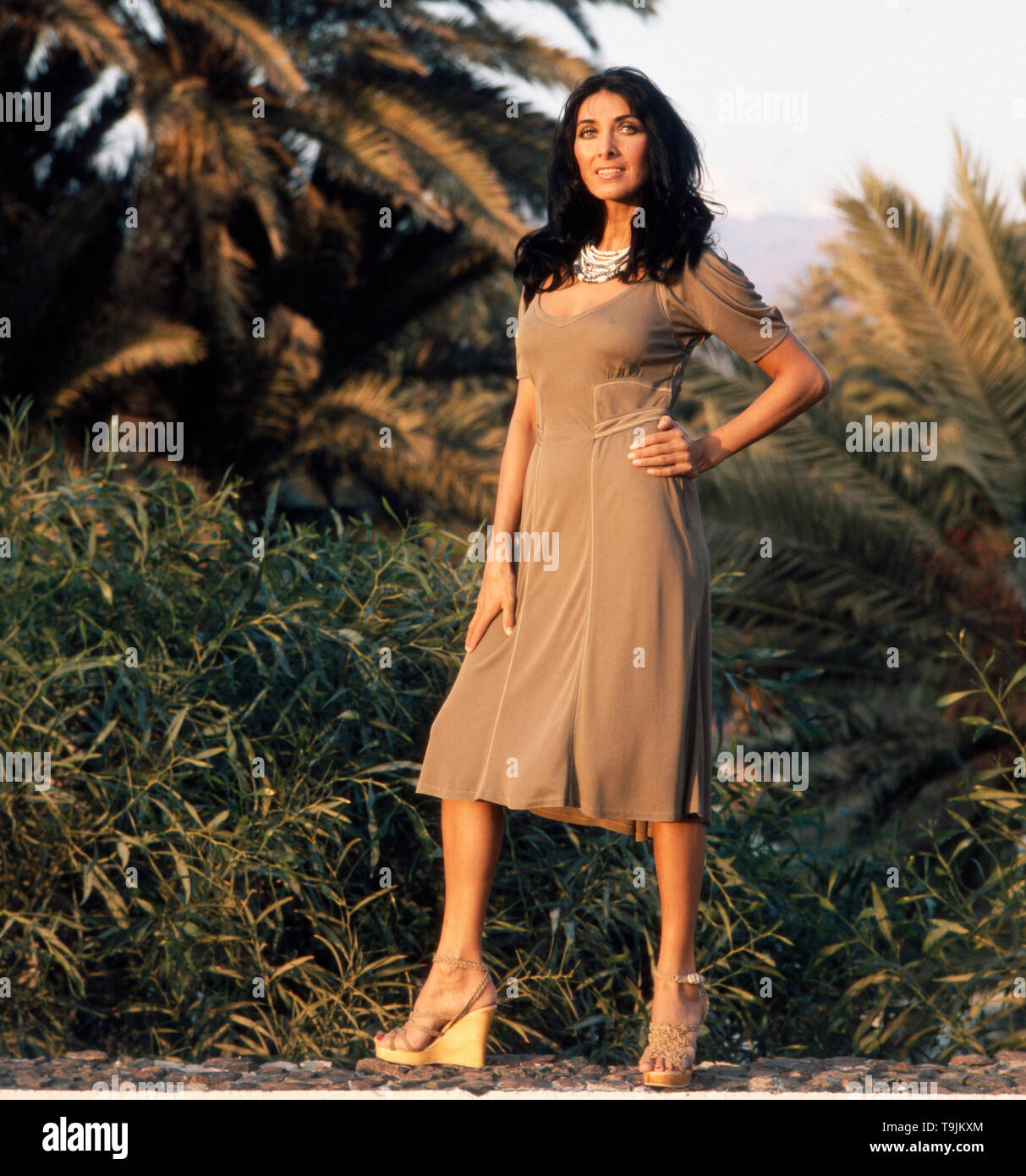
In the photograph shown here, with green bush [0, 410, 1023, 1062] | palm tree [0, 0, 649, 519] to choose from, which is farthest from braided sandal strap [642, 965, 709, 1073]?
palm tree [0, 0, 649, 519]

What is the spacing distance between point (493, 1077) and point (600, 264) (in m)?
1.63

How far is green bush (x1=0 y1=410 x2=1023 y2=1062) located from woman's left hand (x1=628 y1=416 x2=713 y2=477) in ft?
4.14

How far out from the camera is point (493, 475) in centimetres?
924

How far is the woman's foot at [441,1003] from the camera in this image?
2.90 meters

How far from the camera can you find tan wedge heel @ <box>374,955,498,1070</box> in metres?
2.90

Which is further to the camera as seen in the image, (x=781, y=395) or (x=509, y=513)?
(x=509, y=513)

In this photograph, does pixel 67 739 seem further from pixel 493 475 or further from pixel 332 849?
pixel 493 475

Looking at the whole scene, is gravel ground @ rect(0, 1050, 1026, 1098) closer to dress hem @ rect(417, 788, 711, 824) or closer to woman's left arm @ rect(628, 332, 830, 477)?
dress hem @ rect(417, 788, 711, 824)

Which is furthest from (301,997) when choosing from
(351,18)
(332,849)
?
(351,18)

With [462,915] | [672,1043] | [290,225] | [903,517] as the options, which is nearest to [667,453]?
[462,915]

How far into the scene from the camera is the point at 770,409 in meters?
2.96

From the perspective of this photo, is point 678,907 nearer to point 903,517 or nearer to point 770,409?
point 770,409

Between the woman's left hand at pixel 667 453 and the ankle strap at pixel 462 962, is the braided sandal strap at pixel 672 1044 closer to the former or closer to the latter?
the ankle strap at pixel 462 962

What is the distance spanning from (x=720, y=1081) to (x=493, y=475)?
659 centimetres
